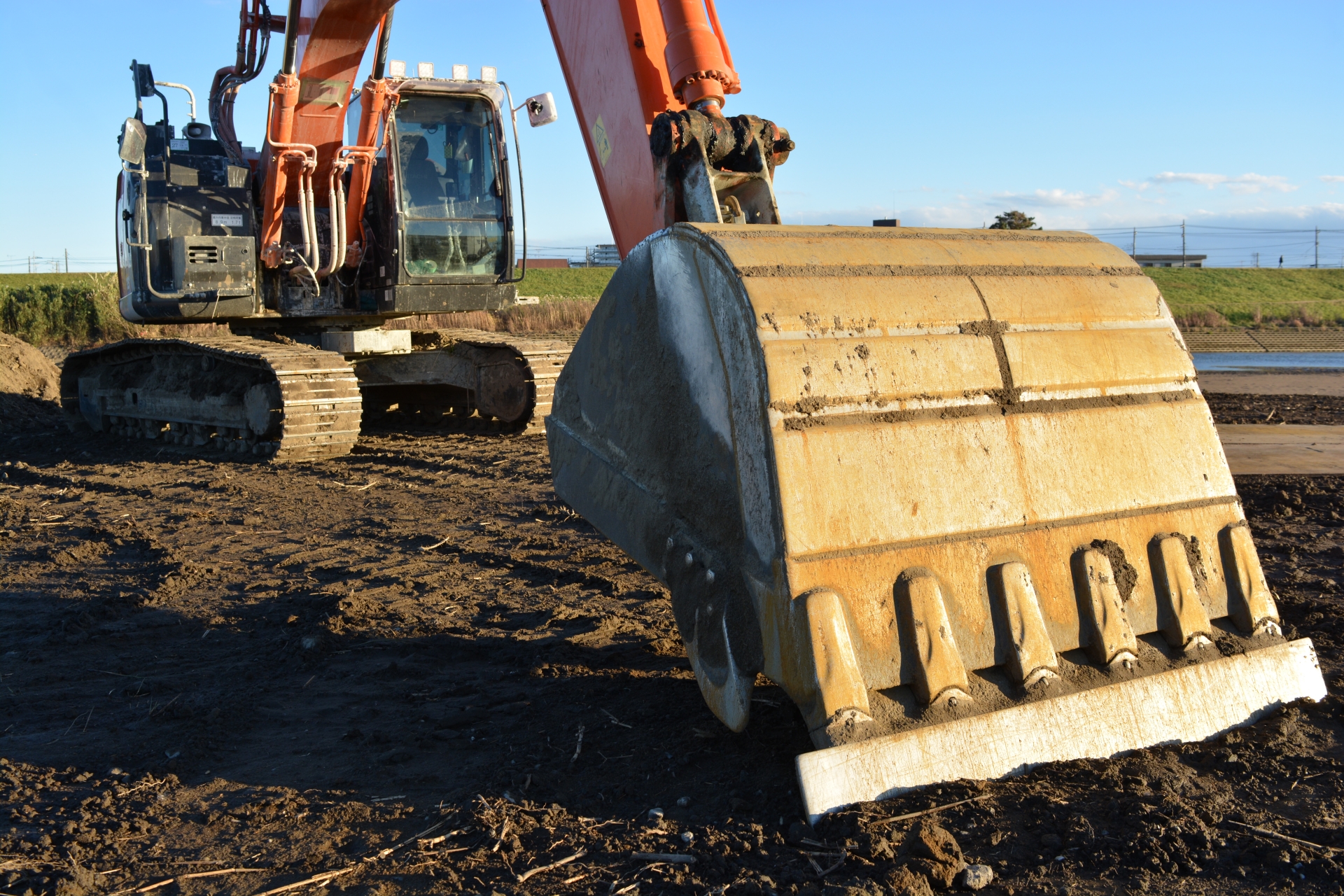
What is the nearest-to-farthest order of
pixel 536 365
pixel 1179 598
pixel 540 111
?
pixel 1179 598 → pixel 540 111 → pixel 536 365

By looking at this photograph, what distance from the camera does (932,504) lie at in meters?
2.48

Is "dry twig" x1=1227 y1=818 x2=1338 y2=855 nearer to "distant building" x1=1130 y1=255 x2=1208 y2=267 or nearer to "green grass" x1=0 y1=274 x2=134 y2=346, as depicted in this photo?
"green grass" x1=0 y1=274 x2=134 y2=346

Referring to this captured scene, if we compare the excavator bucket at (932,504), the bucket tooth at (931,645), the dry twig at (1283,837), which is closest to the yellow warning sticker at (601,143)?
the excavator bucket at (932,504)

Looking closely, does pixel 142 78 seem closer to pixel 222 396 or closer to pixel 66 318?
pixel 222 396

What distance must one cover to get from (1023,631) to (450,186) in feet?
24.0

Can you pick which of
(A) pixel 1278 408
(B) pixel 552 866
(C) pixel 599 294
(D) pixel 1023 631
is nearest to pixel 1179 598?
(D) pixel 1023 631

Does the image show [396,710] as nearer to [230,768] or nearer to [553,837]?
[230,768]

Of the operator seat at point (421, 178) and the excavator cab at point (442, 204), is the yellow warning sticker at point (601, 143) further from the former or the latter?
the operator seat at point (421, 178)

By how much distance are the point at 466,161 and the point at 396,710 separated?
6518mm

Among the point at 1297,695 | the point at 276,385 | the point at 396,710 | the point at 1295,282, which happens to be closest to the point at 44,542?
the point at 276,385

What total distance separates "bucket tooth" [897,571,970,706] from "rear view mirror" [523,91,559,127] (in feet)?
18.8

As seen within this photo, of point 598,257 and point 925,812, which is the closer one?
point 925,812

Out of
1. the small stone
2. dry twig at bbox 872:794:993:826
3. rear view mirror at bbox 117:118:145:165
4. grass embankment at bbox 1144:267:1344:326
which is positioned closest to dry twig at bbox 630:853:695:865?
dry twig at bbox 872:794:993:826

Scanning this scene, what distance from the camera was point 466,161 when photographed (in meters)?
8.81
